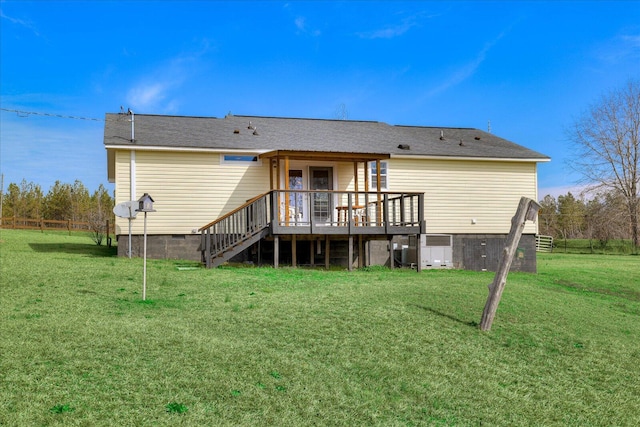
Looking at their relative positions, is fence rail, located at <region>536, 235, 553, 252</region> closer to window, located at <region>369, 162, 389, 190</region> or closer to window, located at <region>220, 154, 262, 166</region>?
window, located at <region>369, 162, 389, 190</region>

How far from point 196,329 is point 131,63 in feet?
45.9

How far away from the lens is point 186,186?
55.3 ft

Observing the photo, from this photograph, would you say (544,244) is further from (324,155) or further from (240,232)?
(240,232)

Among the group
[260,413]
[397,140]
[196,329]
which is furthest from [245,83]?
[260,413]

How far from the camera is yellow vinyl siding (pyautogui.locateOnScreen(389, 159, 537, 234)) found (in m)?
18.6

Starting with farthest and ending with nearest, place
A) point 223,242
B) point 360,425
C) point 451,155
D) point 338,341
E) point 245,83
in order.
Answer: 1. point 245,83
2. point 451,155
3. point 223,242
4. point 338,341
5. point 360,425

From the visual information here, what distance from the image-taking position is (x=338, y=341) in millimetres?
7168

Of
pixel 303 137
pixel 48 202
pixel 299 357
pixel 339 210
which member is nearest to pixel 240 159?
pixel 303 137

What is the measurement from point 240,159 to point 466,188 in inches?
313

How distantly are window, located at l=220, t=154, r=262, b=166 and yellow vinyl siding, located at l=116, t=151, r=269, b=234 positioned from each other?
10 centimetres

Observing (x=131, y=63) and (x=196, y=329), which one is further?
(x=131, y=63)

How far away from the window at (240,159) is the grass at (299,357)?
6690 mm

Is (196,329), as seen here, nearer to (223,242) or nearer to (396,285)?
(396,285)

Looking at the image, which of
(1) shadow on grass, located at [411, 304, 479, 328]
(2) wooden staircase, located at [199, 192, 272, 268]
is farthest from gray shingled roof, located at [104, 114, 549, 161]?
(1) shadow on grass, located at [411, 304, 479, 328]
